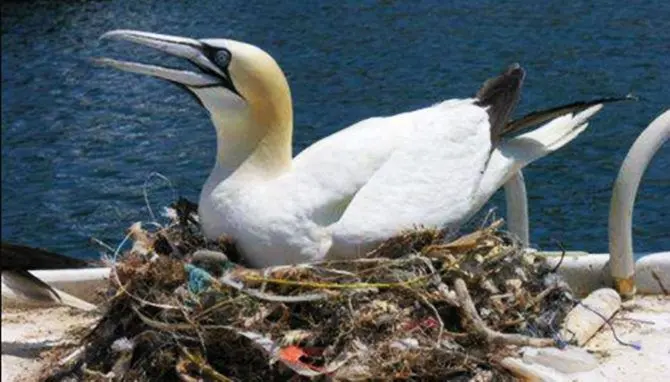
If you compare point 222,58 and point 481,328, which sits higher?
point 222,58

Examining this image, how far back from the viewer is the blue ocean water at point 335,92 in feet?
45.9

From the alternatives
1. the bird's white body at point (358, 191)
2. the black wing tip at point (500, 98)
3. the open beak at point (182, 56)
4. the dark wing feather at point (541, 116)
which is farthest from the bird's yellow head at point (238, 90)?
the dark wing feather at point (541, 116)

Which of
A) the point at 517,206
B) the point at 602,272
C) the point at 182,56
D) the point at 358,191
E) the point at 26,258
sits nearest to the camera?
the point at 358,191

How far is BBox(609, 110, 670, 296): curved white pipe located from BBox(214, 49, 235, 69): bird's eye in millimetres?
2173

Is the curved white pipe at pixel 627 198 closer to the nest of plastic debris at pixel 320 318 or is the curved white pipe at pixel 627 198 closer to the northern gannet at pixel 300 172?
the northern gannet at pixel 300 172

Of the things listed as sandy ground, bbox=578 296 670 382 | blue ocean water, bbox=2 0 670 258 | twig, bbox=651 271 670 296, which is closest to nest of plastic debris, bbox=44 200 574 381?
sandy ground, bbox=578 296 670 382

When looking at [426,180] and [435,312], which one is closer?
[435,312]

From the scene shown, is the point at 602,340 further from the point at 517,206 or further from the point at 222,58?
the point at 222,58

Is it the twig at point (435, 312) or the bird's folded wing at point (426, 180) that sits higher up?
the bird's folded wing at point (426, 180)

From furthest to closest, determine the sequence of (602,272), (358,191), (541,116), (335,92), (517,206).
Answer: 1. (335,92)
2. (517,206)
3. (602,272)
4. (541,116)
5. (358,191)

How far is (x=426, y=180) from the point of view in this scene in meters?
7.03

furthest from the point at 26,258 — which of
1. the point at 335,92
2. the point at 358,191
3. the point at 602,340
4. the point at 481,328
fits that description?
the point at 335,92

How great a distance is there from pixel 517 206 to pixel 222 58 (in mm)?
2081

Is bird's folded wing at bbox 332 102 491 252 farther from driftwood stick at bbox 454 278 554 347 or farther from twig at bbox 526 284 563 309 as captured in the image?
twig at bbox 526 284 563 309
